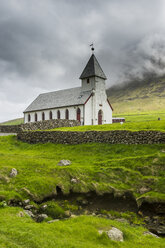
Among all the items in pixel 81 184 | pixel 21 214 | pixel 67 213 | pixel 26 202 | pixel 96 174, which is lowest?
pixel 67 213

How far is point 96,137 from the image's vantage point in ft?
81.3

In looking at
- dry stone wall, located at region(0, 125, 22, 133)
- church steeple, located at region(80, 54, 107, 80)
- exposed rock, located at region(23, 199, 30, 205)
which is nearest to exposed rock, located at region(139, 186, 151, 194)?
exposed rock, located at region(23, 199, 30, 205)

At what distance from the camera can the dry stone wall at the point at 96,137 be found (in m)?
21.2

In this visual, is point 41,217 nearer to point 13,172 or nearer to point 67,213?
point 67,213

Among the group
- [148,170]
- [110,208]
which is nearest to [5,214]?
[110,208]

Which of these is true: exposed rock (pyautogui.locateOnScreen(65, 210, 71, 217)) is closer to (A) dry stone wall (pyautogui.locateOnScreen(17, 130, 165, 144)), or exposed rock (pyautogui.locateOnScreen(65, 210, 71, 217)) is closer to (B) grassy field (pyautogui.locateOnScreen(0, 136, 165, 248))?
(B) grassy field (pyautogui.locateOnScreen(0, 136, 165, 248))

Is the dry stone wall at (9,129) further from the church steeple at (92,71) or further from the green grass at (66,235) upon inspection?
the green grass at (66,235)

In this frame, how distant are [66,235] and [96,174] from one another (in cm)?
850

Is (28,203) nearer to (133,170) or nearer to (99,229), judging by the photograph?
(99,229)

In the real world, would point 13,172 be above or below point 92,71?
below

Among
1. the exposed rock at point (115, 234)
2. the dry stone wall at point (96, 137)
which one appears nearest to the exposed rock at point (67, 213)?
the exposed rock at point (115, 234)

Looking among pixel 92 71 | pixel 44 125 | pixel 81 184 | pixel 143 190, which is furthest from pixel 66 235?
pixel 92 71

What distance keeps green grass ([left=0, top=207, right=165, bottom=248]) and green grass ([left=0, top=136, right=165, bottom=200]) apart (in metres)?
4.19

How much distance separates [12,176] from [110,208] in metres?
7.47
